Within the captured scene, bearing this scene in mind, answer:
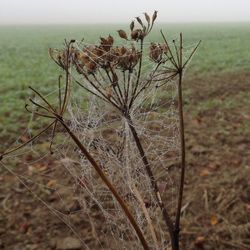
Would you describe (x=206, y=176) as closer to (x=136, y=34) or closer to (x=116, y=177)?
(x=116, y=177)

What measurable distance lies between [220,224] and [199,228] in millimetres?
204

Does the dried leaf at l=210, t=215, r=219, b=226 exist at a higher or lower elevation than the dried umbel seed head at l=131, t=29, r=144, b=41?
lower

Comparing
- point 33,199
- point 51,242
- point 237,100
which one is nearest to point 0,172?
point 33,199

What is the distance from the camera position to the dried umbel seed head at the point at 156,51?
65.1 inches

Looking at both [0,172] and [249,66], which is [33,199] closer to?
[0,172]

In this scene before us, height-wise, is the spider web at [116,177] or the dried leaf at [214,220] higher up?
the spider web at [116,177]

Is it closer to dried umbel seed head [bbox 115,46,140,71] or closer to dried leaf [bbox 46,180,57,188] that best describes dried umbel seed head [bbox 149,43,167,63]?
dried umbel seed head [bbox 115,46,140,71]

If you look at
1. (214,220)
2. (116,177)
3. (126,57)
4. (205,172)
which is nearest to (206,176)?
(205,172)

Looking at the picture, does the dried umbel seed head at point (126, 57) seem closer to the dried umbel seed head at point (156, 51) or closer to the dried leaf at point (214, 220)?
the dried umbel seed head at point (156, 51)

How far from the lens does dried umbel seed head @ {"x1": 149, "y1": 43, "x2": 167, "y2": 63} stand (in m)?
1.65

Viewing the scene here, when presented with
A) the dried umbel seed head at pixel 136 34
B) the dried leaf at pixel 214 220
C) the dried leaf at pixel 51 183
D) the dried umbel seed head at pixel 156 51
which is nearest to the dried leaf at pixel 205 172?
the dried leaf at pixel 214 220

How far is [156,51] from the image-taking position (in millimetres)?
1666

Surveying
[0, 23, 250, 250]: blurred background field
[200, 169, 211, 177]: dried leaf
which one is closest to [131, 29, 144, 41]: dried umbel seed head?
[0, 23, 250, 250]: blurred background field

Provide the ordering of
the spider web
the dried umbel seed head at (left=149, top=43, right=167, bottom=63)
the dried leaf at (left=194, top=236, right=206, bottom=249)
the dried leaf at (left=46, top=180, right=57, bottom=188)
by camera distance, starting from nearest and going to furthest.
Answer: the dried umbel seed head at (left=149, top=43, right=167, bottom=63), the spider web, the dried leaf at (left=194, top=236, right=206, bottom=249), the dried leaf at (left=46, top=180, right=57, bottom=188)
